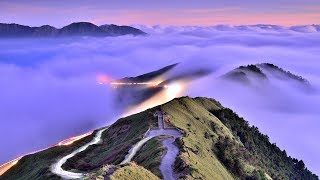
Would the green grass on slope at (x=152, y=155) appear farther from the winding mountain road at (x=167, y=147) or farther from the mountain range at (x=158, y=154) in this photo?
the winding mountain road at (x=167, y=147)

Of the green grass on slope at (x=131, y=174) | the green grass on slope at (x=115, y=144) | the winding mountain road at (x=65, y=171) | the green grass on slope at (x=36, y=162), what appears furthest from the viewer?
the green grass on slope at (x=36, y=162)

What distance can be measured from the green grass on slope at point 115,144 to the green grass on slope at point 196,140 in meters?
9.26

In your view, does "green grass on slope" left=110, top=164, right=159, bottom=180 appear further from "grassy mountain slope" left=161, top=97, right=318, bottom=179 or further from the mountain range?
"grassy mountain slope" left=161, top=97, right=318, bottom=179

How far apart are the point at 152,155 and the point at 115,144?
123 feet

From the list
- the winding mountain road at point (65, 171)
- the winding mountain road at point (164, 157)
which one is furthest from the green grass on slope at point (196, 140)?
the winding mountain road at point (65, 171)

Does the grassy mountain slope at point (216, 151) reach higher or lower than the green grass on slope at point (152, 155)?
lower

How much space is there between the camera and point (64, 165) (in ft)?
395

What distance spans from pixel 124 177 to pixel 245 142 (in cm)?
12286

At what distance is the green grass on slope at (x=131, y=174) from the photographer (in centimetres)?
6950

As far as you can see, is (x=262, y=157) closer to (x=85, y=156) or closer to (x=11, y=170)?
(x=85, y=156)

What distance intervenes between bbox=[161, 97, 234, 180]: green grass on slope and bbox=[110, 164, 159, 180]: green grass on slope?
1113 centimetres

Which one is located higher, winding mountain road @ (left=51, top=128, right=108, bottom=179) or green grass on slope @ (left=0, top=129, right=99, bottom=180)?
winding mountain road @ (left=51, top=128, right=108, bottom=179)

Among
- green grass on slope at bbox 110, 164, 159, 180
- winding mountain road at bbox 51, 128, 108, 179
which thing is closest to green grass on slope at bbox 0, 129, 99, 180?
winding mountain road at bbox 51, 128, 108, 179

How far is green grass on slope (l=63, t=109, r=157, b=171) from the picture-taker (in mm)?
115881
